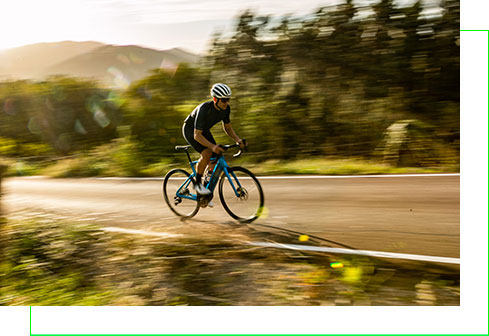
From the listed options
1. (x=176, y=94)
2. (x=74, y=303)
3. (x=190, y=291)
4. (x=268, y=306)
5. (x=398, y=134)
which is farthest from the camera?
(x=176, y=94)

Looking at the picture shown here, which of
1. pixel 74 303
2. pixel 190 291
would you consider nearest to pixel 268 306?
pixel 190 291

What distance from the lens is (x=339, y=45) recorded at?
7613 millimetres

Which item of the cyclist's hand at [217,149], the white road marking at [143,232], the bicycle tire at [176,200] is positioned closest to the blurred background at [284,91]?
the bicycle tire at [176,200]

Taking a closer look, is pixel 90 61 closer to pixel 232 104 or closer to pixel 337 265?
pixel 232 104

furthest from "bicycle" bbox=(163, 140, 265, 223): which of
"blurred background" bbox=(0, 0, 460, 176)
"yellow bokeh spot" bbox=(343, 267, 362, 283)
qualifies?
"blurred background" bbox=(0, 0, 460, 176)

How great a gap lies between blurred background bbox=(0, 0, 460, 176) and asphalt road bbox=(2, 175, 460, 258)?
0.81 metres

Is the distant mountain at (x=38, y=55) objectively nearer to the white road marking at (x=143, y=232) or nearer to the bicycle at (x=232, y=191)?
the bicycle at (x=232, y=191)

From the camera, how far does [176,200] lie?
5.36m

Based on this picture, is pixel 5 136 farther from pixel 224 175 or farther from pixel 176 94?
pixel 224 175

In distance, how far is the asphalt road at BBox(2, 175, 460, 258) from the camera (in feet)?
14.1

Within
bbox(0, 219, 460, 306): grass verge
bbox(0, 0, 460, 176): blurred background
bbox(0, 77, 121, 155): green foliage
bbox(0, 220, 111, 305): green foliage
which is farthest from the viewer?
bbox(0, 77, 121, 155): green foliage

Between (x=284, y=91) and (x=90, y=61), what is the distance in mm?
3281

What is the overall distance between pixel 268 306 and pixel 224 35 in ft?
15.9

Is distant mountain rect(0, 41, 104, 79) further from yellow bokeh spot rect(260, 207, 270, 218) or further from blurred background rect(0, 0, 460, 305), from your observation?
yellow bokeh spot rect(260, 207, 270, 218)
